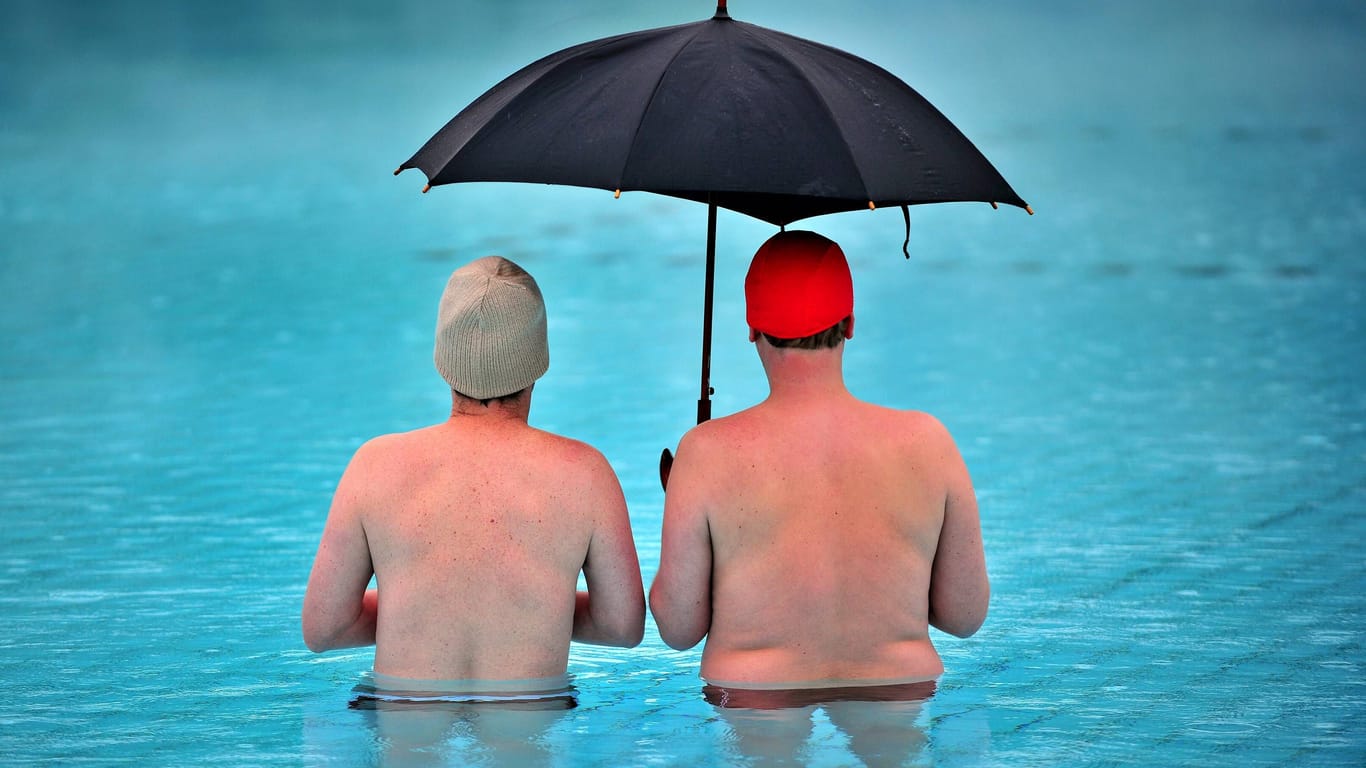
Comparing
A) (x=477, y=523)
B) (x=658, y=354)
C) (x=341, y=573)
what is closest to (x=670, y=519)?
(x=477, y=523)

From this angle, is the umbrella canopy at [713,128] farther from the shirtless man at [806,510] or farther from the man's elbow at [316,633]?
the man's elbow at [316,633]

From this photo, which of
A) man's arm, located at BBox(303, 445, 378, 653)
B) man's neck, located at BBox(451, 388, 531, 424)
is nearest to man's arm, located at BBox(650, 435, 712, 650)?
man's neck, located at BBox(451, 388, 531, 424)

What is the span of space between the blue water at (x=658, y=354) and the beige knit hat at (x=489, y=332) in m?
0.69

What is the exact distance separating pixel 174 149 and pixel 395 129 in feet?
8.70

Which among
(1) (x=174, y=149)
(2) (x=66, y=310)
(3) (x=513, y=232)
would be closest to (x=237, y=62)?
(1) (x=174, y=149)

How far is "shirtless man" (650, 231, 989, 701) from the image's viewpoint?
3109mm

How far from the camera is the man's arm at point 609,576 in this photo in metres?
3.15

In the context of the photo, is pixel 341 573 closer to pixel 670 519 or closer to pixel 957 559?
pixel 670 519

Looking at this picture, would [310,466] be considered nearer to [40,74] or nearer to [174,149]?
[174,149]

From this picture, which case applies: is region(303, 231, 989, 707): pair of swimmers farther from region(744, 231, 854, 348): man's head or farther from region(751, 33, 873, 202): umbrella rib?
region(751, 33, 873, 202): umbrella rib

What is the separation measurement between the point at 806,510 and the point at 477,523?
25.3 inches

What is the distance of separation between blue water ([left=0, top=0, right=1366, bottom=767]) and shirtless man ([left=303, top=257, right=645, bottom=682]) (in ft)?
0.61

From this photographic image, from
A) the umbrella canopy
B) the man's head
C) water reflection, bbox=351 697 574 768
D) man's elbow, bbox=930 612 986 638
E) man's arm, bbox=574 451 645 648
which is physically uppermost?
the umbrella canopy

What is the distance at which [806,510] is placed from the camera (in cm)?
313
